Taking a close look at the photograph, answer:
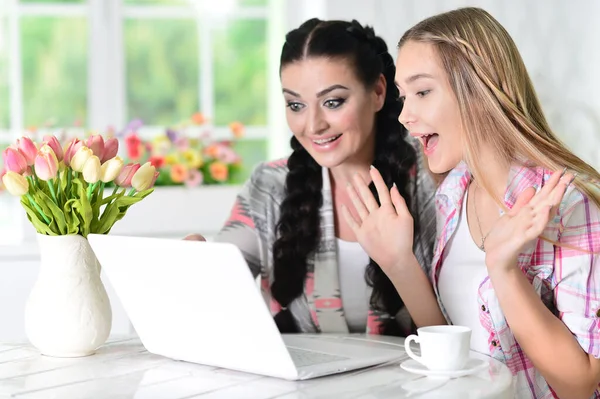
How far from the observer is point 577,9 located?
113 inches

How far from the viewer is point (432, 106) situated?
5.55 ft

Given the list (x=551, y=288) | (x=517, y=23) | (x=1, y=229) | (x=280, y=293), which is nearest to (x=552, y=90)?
(x=517, y=23)

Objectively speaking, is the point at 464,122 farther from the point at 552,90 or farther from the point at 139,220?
the point at 139,220

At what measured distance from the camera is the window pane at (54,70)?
4082mm

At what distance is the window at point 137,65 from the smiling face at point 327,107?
1956mm

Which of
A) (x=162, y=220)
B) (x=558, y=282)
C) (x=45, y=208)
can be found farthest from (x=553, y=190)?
(x=162, y=220)

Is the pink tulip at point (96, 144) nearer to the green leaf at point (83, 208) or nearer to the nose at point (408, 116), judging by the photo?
the green leaf at point (83, 208)

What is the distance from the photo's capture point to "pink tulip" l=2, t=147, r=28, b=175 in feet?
5.12

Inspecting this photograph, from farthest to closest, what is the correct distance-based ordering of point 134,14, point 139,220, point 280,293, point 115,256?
1. point 134,14
2. point 139,220
3. point 280,293
4. point 115,256

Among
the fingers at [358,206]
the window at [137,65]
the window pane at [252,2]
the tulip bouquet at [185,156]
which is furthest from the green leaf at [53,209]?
the window pane at [252,2]

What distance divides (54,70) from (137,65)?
378mm

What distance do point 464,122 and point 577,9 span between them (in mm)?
1413

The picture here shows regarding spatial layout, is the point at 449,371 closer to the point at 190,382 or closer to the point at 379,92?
the point at 190,382

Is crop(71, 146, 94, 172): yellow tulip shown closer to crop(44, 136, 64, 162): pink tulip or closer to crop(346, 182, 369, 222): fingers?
crop(44, 136, 64, 162): pink tulip
